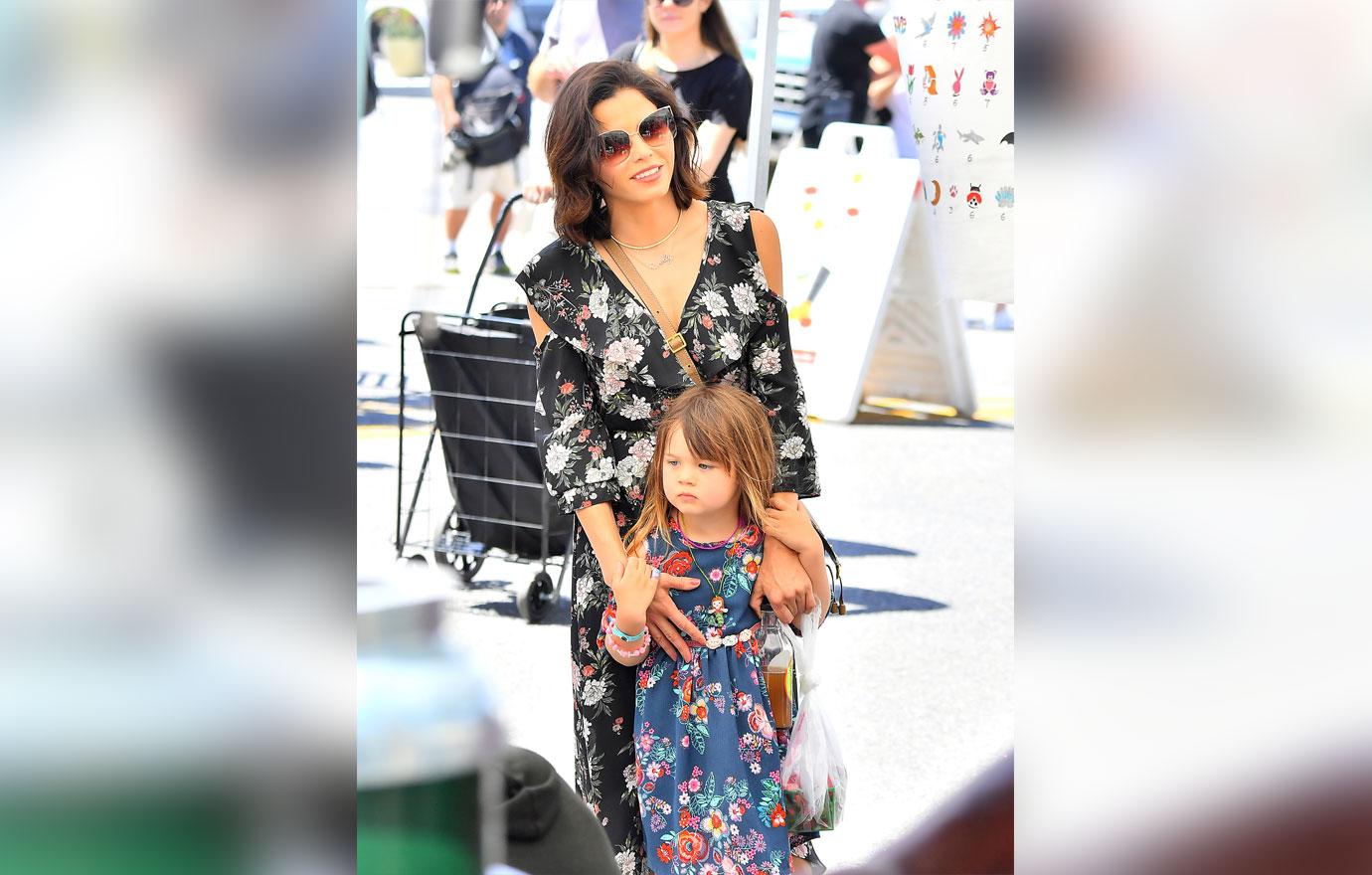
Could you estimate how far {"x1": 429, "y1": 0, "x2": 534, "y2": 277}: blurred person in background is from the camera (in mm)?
5020

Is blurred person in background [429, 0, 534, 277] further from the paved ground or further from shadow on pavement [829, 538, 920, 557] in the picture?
shadow on pavement [829, 538, 920, 557]

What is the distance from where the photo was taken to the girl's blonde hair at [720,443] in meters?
2.07

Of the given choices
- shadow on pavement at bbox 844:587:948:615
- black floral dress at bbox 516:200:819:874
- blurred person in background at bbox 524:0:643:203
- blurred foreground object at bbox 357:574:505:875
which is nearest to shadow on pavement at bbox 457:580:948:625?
shadow on pavement at bbox 844:587:948:615

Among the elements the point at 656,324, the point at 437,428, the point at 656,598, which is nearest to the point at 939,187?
the point at 656,324

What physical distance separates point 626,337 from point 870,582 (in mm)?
3605

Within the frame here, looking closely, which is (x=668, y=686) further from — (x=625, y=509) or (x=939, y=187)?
(x=939, y=187)

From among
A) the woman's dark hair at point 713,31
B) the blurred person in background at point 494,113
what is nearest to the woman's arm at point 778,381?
the woman's dark hair at point 713,31

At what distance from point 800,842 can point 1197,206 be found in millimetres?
1420

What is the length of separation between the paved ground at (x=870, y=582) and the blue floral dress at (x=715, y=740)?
242 mm

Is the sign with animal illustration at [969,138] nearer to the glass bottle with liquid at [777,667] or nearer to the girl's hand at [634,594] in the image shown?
the glass bottle with liquid at [777,667]

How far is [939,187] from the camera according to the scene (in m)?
3.24

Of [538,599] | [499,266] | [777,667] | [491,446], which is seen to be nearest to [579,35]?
[491,446]

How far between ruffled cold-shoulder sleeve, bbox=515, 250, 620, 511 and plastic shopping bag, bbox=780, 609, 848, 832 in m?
0.37

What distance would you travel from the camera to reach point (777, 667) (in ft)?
7.20
